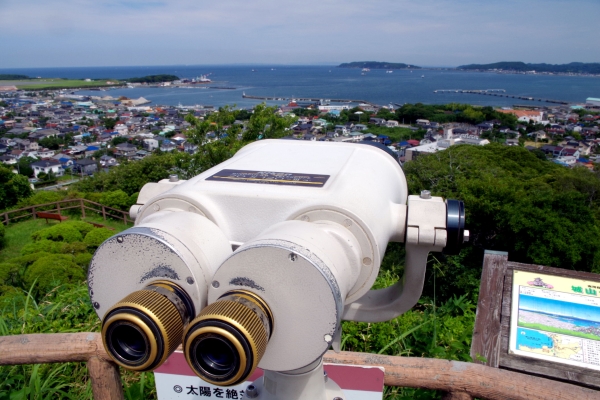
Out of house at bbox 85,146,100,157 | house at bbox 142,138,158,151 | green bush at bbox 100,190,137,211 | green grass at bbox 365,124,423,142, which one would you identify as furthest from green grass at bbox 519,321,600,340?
house at bbox 85,146,100,157

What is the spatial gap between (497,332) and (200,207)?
1.83 m

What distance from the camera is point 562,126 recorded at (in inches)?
2410

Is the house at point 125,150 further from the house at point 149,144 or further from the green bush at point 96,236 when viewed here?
the green bush at point 96,236

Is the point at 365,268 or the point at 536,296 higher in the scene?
the point at 365,268

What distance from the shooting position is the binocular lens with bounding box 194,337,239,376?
0.94 metres

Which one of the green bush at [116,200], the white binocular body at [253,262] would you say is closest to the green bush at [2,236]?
the green bush at [116,200]

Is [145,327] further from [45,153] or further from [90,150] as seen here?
[45,153]

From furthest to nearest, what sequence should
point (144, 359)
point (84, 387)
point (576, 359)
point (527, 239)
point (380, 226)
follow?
point (527, 239)
point (84, 387)
point (576, 359)
point (380, 226)
point (144, 359)

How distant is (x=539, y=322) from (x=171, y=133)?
64.4 meters

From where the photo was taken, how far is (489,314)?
2.54 metres

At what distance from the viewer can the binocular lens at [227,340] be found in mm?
882

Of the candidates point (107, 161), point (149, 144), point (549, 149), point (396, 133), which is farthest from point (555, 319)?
point (149, 144)

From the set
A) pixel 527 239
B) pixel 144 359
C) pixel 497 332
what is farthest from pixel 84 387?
pixel 527 239

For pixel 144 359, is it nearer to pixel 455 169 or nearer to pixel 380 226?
pixel 380 226
